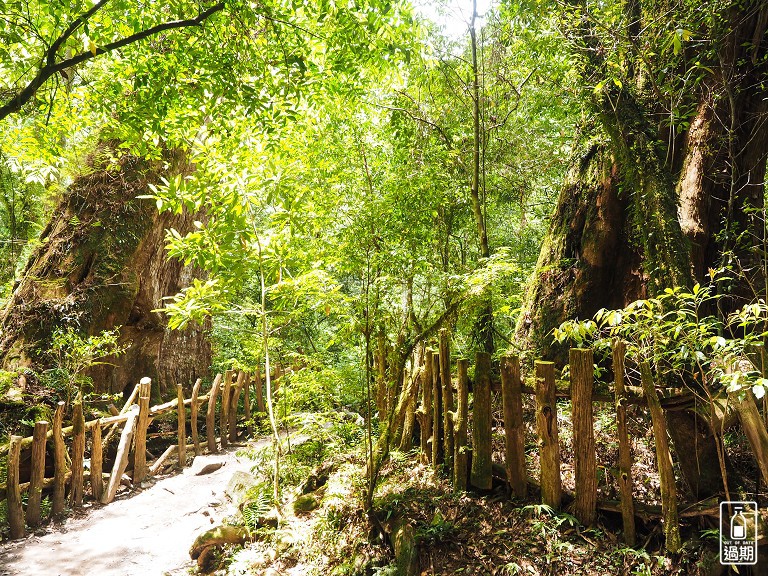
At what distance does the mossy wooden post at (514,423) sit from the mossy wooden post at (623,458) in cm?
72

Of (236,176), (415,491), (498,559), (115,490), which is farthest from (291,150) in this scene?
(115,490)

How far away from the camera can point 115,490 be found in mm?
6445

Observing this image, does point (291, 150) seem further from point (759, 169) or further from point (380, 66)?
point (759, 169)

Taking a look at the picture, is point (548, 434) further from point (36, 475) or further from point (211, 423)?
point (211, 423)

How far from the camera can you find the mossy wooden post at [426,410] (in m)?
4.55

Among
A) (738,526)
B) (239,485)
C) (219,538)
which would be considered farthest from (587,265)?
(239,485)

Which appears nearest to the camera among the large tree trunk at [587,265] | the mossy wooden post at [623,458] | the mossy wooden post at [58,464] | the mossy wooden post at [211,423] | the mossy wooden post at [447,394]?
the mossy wooden post at [623,458]

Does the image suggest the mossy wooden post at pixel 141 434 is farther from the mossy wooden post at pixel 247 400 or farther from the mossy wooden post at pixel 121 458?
the mossy wooden post at pixel 247 400

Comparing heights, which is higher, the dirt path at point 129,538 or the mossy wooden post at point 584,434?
the mossy wooden post at point 584,434

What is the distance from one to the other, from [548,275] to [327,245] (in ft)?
8.26

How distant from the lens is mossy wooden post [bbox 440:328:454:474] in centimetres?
413

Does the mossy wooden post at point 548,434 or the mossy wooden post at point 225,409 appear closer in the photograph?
the mossy wooden post at point 548,434

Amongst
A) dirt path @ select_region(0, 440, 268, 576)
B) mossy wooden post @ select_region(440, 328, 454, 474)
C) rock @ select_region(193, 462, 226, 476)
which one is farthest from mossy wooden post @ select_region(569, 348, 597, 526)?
rock @ select_region(193, 462, 226, 476)

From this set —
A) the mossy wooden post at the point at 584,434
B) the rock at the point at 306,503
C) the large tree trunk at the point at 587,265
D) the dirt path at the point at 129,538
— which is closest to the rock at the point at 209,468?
the dirt path at the point at 129,538
